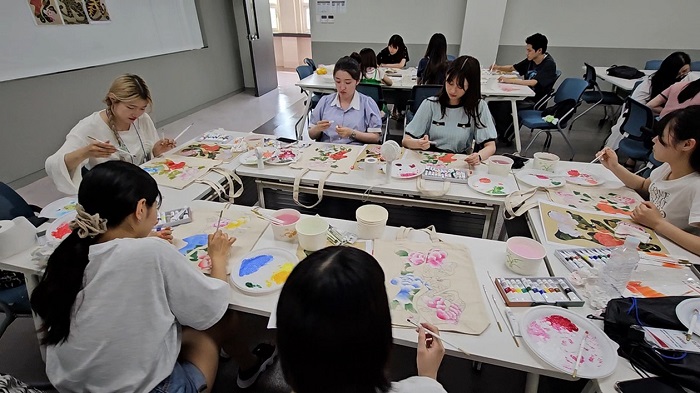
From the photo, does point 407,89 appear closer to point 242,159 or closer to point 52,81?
point 242,159

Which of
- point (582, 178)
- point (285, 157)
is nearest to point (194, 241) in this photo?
point (285, 157)

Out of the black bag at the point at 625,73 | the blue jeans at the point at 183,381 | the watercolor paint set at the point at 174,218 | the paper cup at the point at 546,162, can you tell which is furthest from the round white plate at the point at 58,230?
the black bag at the point at 625,73

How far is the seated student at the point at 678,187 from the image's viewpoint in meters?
1.37

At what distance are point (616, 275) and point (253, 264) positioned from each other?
1219 millimetres

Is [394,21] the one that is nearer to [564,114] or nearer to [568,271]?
[564,114]

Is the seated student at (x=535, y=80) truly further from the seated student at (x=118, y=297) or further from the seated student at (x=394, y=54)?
the seated student at (x=118, y=297)

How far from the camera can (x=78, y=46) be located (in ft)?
12.2

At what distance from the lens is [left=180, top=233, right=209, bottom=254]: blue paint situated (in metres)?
1.35

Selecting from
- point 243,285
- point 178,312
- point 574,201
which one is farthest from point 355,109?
A: point 178,312

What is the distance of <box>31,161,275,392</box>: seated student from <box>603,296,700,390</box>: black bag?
1.15 metres

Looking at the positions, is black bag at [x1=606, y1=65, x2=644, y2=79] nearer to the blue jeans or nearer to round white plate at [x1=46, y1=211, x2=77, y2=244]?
the blue jeans

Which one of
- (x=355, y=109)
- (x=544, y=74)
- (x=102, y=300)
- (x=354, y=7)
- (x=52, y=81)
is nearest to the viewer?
(x=102, y=300)

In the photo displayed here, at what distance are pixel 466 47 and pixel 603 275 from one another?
5.53m

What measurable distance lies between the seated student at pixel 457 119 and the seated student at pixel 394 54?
3243mm
